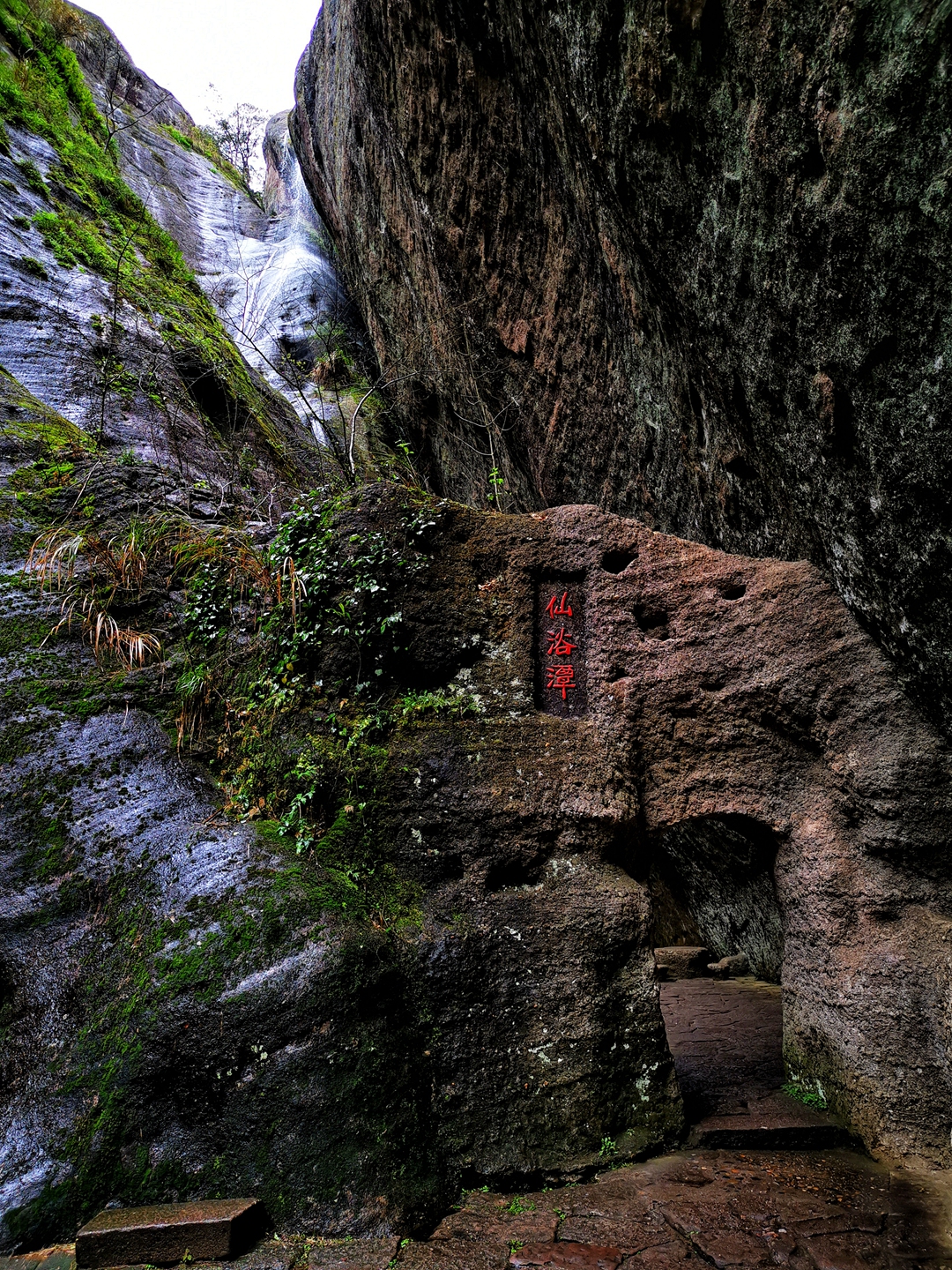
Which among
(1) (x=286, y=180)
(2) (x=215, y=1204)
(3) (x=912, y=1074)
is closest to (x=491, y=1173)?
(2) (x=215, y=1204)

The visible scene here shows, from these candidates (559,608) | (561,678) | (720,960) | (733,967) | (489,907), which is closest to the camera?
(489,907)

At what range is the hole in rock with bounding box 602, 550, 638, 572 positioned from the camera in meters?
4.42

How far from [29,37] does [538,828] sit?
13204mm

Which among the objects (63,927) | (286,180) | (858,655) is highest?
(286,180)

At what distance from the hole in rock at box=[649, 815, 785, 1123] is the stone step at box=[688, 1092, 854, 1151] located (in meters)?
0.12

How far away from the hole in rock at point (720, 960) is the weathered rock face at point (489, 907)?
1.52ft

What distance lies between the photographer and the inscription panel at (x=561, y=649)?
4234 mm

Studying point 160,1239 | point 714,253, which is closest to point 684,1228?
point 160,1239

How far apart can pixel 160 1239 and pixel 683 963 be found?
6.87 meters

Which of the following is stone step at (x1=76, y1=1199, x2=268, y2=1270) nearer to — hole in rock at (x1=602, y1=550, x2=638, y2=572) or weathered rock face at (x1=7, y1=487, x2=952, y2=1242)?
weathered rock face at (x1=7, y1=487, x2=952, y2=1242)

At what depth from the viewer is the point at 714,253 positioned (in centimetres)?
372

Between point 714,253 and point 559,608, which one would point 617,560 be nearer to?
point 559,608

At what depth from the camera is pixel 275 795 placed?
4.06 meters

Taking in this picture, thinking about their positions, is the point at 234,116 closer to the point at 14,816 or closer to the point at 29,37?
the point at 29,37
